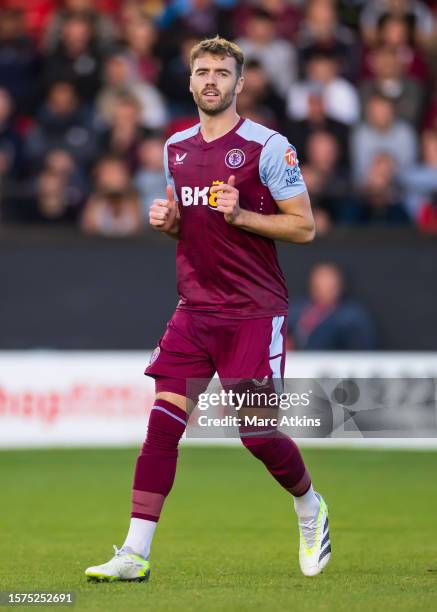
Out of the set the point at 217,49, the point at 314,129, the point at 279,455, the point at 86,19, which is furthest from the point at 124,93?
the point at 279,455

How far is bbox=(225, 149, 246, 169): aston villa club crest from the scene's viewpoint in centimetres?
672

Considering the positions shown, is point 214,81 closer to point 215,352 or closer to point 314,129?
point 215,352

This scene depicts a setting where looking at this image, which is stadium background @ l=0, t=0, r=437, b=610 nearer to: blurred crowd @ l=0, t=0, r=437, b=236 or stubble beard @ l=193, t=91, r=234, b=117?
blurred crowd @ l=0, t=0, r=437, b=236

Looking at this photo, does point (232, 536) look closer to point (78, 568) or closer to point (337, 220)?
point (78, 568)

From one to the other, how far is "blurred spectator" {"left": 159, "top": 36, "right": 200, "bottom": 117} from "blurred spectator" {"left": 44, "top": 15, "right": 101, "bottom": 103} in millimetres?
781

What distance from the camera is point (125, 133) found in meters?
14.9

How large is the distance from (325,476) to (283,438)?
5.08 m

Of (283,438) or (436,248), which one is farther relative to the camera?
(436,248)

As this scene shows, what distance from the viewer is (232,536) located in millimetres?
8508

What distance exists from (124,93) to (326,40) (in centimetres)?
242

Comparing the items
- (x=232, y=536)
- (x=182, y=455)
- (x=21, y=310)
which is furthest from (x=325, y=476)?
(x=21, y=310)

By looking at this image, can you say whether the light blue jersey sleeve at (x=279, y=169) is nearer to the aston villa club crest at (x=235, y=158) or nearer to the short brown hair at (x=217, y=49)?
the aston villa club crest at (x=235, y=158)

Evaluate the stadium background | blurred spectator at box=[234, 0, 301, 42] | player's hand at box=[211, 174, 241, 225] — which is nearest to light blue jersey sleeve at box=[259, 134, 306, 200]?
player's hand at box=[211, 174, 241, 225]

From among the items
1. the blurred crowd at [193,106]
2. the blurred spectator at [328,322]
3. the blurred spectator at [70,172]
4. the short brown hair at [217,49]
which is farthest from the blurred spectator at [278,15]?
the short brown hair at [217,49]
